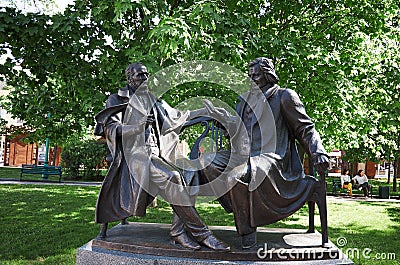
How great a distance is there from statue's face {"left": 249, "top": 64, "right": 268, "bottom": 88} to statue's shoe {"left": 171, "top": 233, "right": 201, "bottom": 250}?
5.89ft

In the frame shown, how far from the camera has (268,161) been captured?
4.34 m

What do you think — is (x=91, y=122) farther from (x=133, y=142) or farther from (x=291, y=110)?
(x=291, y=110)

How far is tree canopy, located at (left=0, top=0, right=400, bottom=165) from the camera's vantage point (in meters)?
7.49

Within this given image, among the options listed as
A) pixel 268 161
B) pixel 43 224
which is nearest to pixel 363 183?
pixel 43 224

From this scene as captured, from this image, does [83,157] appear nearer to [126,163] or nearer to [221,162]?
[126,163]

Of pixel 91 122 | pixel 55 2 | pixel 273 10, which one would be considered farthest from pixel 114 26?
pixel 55 2

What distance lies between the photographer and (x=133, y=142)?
181 inches

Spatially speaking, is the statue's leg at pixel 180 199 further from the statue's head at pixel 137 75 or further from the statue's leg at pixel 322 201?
the statue's leg at pixel 322 201

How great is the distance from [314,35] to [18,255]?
27.4 ft

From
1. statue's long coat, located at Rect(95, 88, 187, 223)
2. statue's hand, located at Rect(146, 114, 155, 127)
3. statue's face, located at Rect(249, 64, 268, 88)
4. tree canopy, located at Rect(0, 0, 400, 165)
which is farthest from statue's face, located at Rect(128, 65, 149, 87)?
tree canopy, located at Rect(0, 0, 400, 165)

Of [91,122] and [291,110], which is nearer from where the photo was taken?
[291,110]

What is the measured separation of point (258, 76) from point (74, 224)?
5.64 m

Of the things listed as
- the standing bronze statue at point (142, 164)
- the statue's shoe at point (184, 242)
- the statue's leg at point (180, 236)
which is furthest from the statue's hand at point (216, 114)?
the statue's shoe at point (184, 242)
